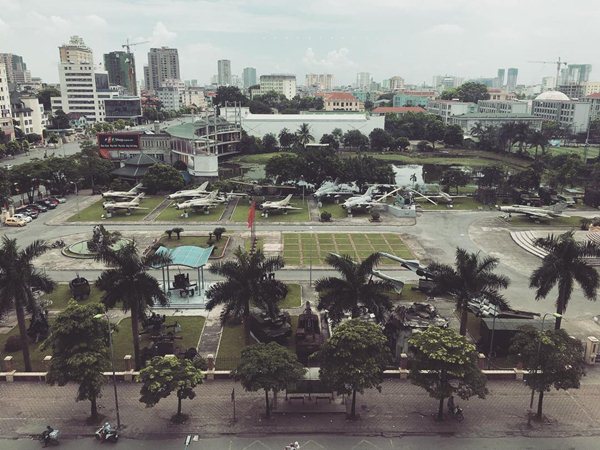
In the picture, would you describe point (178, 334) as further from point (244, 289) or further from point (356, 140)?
point (356, 140)

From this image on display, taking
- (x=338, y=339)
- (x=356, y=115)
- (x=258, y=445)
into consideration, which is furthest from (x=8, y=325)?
(x=356, y=115)

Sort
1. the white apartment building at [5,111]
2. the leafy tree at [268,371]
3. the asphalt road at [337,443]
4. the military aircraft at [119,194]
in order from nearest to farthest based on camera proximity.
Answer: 1. the asphalt road at [337,443]
2. the leafy tree at [268,371]
3. the military aircraft at [119,194]
4. the white apartment building at [5,111]

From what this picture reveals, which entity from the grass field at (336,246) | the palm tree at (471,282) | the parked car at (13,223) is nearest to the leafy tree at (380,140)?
the grass field at (336,246)

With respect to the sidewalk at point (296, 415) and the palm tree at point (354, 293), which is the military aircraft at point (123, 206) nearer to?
the sidewalk at point (296, 415)

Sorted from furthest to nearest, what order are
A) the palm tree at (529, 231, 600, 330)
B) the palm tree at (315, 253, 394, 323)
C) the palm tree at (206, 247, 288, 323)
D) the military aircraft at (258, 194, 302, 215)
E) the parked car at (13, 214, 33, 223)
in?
the military aircraft at (258, 194, 302, 215) → the parked car at (13, 214, 33, 223) → the palm tree at (529, 231, 600, 330) → the palm tree at (315, 253, 394, 323) → the palm tree at (206, 247, 288, 323)

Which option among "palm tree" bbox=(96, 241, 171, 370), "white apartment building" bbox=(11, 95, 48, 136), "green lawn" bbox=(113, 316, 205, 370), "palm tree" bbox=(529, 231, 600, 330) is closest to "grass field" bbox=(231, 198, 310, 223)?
"green lawn" bbox=(113, 316, 205, 370)

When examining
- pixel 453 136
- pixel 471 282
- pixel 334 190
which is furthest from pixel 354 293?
pixel 453 136

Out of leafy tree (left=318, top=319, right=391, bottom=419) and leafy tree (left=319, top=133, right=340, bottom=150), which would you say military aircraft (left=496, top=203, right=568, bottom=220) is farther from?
leafy tree (left=319, top=133, right=340, bottom=150)

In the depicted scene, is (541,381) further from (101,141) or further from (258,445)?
(101,141)
